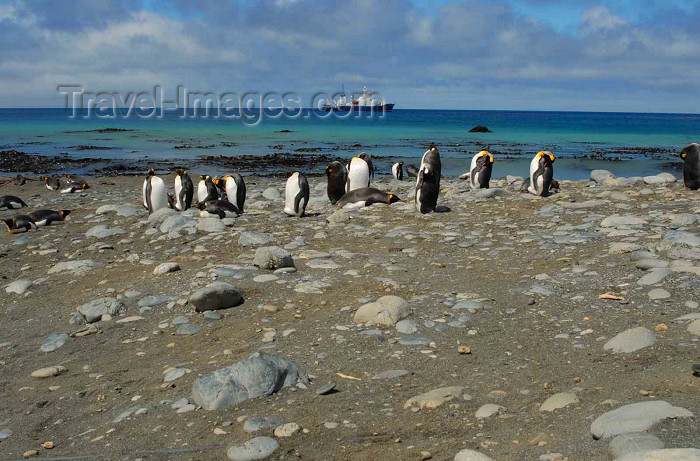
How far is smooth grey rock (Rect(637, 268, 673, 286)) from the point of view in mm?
5151

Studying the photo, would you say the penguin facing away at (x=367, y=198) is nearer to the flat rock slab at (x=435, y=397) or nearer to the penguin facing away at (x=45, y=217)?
the penguin facing away at (x=45, y=217)

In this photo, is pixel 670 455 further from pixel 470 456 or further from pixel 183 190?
pixel 183 190

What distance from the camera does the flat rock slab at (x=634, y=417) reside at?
2.72m

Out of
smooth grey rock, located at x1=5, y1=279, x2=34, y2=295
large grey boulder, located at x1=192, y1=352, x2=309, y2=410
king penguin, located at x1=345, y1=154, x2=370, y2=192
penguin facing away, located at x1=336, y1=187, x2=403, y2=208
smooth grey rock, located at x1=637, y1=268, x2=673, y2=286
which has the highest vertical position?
king penguin, located at x1=345, y1=154, x2=370, y2=192

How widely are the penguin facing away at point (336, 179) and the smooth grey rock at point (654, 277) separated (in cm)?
805

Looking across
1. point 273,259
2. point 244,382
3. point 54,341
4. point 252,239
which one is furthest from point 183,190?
point 244,382

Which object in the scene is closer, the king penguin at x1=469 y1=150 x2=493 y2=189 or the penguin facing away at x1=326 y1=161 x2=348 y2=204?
the penguin facing away at x1=326 y1=161 x2=348 y2=204

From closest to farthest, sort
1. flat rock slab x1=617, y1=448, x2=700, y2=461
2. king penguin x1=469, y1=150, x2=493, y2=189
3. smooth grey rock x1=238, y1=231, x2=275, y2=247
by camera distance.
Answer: flat rock slab x1=617, y1=448, x2=700, y2=461, smooth grey rock x1=238, y1=231, x2=275, y2=247, king penguin x1=469, y1=150, x2=493, y2=189

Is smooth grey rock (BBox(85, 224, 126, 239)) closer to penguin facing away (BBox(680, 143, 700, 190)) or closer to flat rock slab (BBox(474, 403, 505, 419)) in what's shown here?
flat rock slab (BBox(474, 403, 505, 419))

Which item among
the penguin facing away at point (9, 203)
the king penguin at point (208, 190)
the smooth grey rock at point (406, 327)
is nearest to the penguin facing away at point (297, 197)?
the king penguin at point (208, 190)

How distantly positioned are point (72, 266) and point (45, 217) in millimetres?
4238

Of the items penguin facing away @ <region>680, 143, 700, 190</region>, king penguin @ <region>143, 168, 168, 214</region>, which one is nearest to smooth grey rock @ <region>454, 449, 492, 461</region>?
king penguin @ <region>143, 168, 168, 214</region>

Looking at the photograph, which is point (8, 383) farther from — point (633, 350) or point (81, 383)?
point (633, 350)

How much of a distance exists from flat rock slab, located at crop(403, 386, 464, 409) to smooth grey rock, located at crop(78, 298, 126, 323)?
3.28 metres
